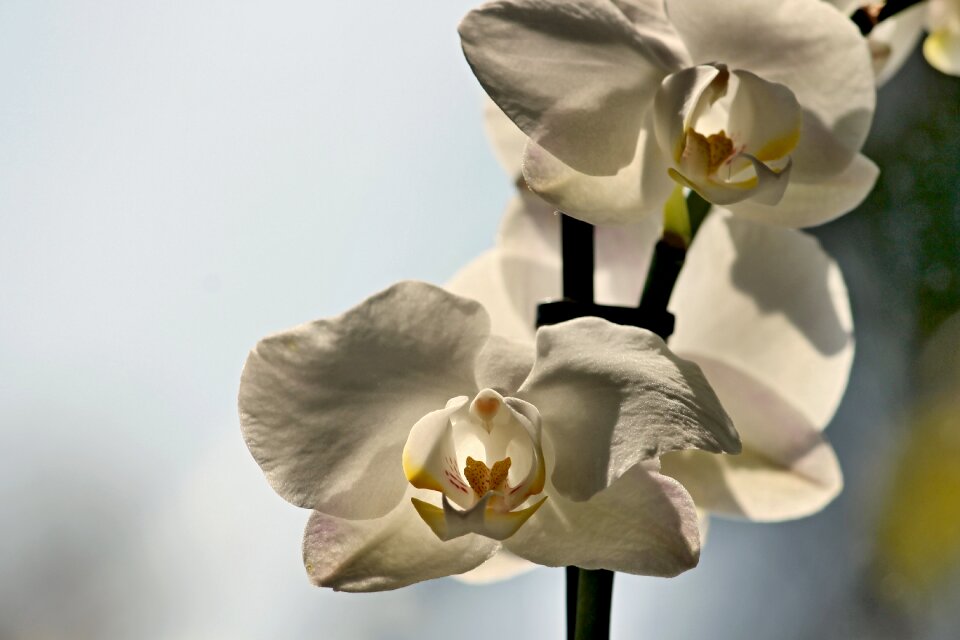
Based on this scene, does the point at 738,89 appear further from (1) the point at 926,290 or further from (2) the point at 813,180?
(1) the point at 926,290

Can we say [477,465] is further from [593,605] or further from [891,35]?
[891,35]

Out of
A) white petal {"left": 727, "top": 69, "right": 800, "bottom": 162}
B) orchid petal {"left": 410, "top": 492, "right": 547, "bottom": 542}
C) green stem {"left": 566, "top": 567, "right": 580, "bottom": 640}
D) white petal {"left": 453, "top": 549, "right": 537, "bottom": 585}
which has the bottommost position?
white petal {"left": 453, "top": 549, "right": 537, "bottom": 585}

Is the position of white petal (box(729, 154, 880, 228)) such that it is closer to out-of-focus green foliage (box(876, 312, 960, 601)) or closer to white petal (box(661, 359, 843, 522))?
white petal (box(661, 359, 843, 522))

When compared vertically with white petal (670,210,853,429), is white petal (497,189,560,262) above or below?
above

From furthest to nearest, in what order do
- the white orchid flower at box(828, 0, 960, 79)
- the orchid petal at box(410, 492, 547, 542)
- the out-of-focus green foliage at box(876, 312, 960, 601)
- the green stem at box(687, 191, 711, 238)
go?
the out-of-focus green foliage at box(876, 312, 960, 601) < the white orchid flower at box(828, 0, 960, 79) < the green stem at box(687, 191, 711, 238) < the orchid petal at box(410, 492, 547, 542)

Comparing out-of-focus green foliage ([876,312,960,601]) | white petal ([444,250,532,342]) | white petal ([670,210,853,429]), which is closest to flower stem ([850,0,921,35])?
white petal ([670,210,853,429])
